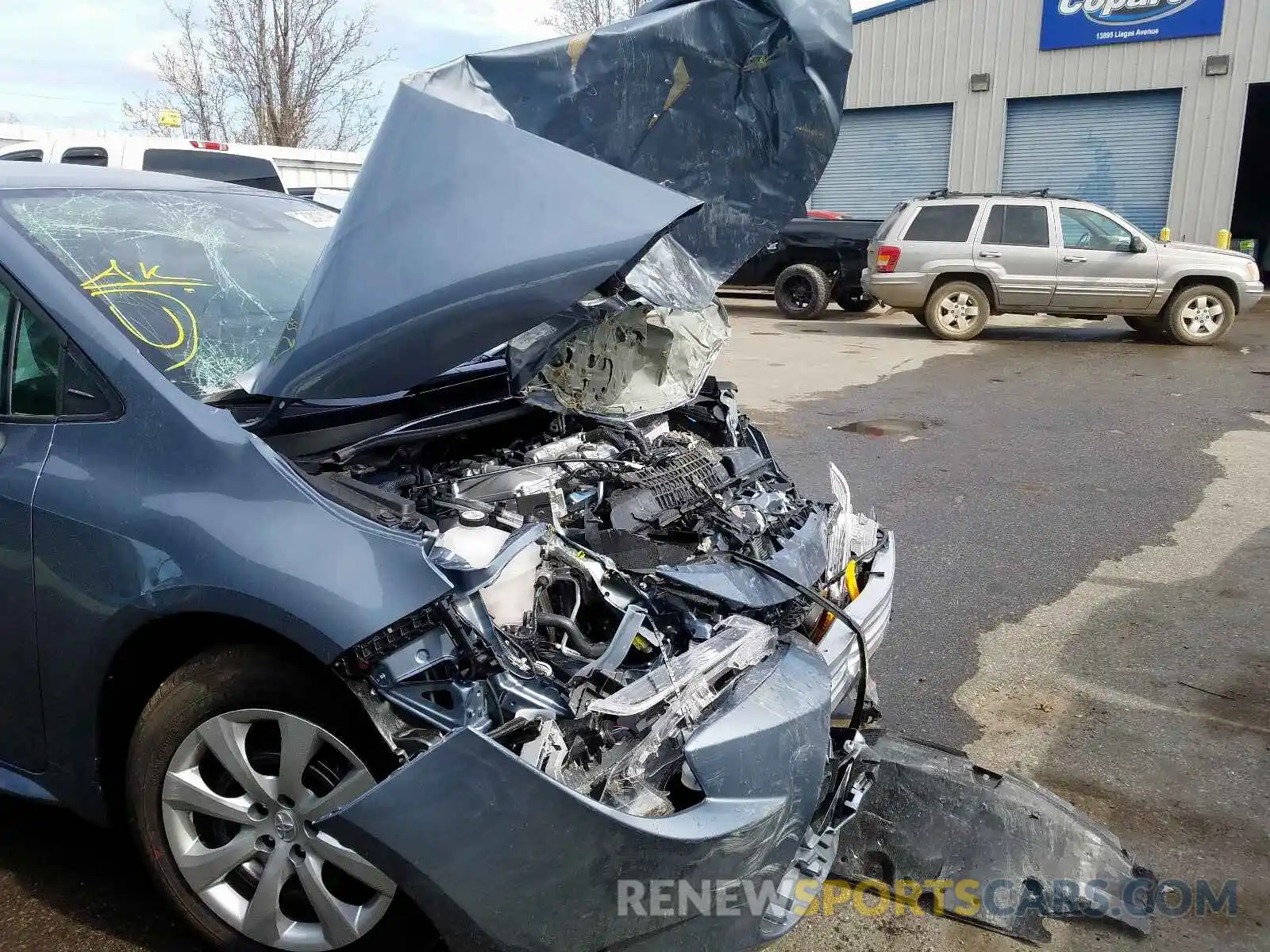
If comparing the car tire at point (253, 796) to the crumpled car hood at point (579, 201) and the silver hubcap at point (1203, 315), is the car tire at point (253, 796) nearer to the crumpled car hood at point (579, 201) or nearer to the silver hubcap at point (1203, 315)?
the crumpled car hood at point (579, 201)

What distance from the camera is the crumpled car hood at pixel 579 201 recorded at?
2.41m

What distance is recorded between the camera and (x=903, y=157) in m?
21.9

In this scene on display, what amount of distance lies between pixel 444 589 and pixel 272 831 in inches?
29.2

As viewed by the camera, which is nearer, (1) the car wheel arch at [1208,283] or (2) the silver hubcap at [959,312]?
(1) the car wheel arch at [1208,283]

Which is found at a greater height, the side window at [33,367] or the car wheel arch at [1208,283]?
the side window at [33,367]

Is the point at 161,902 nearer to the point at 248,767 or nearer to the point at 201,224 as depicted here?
the point at 248,767

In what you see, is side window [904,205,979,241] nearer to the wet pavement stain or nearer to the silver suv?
the silver suv

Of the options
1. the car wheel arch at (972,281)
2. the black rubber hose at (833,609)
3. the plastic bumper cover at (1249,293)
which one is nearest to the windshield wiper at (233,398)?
the black rubber hose at (833,609)

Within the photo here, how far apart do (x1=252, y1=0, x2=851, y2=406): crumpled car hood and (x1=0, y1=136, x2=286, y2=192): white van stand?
7.41 m

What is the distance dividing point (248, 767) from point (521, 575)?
2.46 ft

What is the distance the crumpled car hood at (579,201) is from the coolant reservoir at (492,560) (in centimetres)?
42

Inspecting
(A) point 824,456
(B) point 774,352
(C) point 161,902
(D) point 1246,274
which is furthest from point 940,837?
(D) point 1246,274

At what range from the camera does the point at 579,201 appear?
2.45m

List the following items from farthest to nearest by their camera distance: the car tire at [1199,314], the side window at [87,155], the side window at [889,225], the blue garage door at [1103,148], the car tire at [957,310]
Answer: the blue garage door at [1103,148] < the side window at [889,225] < the car tire at [957,310] < the car tire at [1199,314] < the side window at [87,155]
